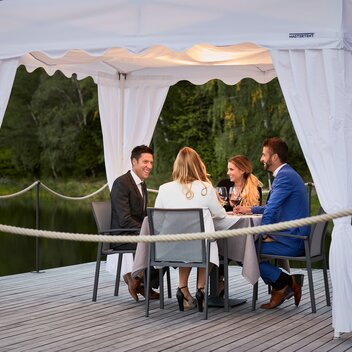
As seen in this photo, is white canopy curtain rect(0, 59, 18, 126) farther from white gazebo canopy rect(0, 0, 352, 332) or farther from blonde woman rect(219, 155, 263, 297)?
blonde woman rect(219, 155, 263, 297)

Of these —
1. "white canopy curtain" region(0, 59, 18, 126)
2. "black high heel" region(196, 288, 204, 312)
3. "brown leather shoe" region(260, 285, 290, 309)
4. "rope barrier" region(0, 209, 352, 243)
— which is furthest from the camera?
"brown leather shoe" region(260, 285, 290, 309)

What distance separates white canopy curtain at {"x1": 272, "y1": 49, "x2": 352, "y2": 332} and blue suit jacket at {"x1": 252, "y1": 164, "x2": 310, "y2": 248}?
838 millimetres

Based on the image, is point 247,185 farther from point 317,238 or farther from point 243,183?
point 317,238

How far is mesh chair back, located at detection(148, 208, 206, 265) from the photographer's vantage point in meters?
6.69

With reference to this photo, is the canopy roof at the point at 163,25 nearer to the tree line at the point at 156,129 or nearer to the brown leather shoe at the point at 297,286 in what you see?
the brown leather shoe at the point at 297,286

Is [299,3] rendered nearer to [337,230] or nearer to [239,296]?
[337,230]

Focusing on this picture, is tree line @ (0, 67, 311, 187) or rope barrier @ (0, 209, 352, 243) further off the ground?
tree line @ (0, 67, 311, 187)

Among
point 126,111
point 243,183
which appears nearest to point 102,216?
point 243,183

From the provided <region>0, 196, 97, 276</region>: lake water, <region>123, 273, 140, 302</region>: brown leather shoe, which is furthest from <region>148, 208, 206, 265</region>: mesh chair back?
<region>0, 196, 97, 276</region>: lake water

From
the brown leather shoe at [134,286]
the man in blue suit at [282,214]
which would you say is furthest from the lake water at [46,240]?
the man in blue suit at [282,214]

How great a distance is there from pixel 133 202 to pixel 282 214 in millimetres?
1248

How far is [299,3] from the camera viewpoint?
20.4 ft

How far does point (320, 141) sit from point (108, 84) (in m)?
3.36

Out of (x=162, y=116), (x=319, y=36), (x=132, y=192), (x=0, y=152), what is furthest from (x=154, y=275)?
(x=0, y=152)
